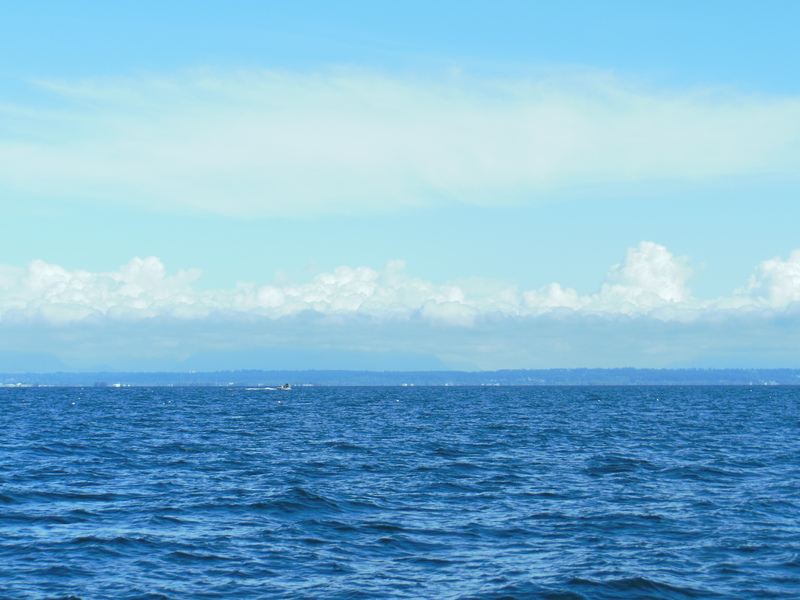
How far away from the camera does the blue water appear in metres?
27.4

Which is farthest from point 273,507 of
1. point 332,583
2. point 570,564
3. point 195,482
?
point 570,564

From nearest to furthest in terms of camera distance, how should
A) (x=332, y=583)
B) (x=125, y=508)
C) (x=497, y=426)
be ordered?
(x=332, y=583), (x=125, y=508), (x=497, y=426)

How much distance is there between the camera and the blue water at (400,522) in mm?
27359

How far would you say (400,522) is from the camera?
36.6 metres

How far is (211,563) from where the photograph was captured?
29578 millimetres

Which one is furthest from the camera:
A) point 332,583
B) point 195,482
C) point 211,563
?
point 195,482

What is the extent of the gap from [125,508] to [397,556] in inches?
630

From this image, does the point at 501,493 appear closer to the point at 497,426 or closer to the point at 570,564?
the point at 570,564

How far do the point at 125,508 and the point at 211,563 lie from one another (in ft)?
38.9

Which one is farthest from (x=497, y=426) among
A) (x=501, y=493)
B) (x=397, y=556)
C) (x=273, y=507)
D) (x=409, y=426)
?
(x=397, y=556)

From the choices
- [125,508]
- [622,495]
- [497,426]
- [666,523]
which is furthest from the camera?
[497,426]

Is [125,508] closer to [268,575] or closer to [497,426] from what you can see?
[268,575]

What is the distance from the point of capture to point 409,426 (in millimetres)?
103000

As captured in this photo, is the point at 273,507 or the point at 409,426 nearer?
the point at 273,507
